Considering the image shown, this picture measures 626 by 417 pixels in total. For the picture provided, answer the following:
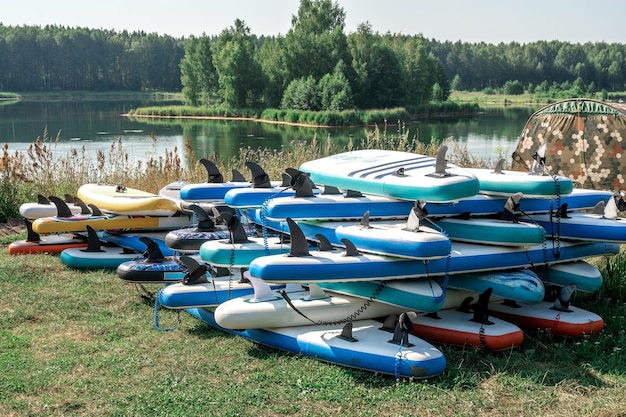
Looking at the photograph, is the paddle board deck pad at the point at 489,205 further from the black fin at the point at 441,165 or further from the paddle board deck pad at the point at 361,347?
the paddle board deck pad at the point at 361,347

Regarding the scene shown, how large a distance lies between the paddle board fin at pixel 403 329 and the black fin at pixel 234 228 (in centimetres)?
157

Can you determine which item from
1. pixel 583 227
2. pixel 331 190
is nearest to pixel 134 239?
pixel 331 190

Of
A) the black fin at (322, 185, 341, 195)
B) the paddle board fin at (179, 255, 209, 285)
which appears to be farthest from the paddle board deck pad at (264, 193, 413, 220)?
the paddle board fin at (179, 255, 209, 285)

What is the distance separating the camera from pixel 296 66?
60688mm

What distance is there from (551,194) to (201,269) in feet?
8.75

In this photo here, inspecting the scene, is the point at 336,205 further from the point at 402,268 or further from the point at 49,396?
the point at 49,396

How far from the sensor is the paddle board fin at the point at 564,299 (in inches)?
206

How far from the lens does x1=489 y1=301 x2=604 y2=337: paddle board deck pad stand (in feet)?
16.5

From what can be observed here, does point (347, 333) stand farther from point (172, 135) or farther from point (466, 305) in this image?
point (172, 135)

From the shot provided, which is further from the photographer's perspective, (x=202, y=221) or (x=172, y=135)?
(x=172, y=135)

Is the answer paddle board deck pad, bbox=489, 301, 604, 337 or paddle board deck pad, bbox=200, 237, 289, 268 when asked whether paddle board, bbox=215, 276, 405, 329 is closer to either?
paddle board deck pad, bbox=200, 237, 289, 268

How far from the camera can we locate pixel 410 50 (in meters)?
63.9

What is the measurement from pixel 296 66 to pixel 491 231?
56.8 meters

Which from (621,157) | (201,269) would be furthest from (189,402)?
(621,157)
